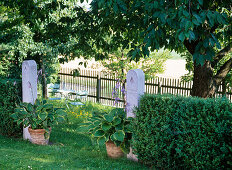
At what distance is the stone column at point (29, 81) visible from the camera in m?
7.12

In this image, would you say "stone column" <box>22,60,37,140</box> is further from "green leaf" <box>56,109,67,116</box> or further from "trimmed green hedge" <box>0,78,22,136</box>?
"green leaf" <box>56,109,67,116</box>

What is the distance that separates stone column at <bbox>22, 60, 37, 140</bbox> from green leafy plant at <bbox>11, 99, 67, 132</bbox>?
0.85 feet

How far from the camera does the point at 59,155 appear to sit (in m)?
5.92

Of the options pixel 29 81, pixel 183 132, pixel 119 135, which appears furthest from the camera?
pixel 29 81

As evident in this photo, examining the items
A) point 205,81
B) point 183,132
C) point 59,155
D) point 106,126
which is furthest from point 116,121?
point 205,81

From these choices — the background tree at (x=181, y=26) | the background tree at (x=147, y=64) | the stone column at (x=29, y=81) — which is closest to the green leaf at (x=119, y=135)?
the background tree at (x=181, y=26)

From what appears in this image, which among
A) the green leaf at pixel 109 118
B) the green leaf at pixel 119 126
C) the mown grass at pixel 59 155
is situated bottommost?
the mown grass at pixel 59 155

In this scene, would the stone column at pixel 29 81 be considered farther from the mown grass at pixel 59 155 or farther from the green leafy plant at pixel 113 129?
the green leafy plant at pixel 113 129

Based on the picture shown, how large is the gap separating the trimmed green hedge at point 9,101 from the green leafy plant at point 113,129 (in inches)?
102

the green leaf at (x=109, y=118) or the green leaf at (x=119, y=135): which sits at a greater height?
the green leaf at (x=109, y=118)

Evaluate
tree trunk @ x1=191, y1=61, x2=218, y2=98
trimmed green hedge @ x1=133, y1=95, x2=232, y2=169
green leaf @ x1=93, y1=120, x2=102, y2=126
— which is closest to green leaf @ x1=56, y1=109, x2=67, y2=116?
green leaf @ x1=93, y1=120, x2=102, y2=126

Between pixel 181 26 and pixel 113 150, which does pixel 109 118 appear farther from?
pixel 181 26

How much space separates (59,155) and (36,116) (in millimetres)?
1402

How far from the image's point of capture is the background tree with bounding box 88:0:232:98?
4348 millimetres
